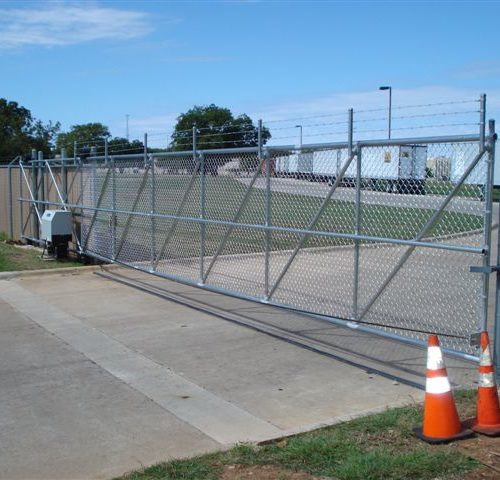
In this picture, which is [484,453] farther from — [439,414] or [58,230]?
[58,230]

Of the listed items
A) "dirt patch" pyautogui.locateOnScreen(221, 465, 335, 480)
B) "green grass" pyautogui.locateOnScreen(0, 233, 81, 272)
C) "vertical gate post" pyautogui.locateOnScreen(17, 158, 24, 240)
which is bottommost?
"dirt patch" pyautogui.locateOnScreen(221, 465, 335, 480)

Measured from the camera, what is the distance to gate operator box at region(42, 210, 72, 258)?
A: 45.7ft

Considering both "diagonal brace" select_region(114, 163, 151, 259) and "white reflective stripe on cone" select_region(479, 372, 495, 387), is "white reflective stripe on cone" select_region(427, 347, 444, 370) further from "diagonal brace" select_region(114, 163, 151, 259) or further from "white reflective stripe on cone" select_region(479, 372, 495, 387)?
"diagonal brace" select_region(114, 163, 151, 259)

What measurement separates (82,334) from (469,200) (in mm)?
4904

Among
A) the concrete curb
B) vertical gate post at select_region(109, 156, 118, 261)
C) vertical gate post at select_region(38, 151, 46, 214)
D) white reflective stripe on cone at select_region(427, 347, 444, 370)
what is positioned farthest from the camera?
vertical gate post at select_region(38, 151, 46, 214)

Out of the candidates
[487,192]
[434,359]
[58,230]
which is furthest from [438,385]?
[58,230]

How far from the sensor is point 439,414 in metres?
4.51

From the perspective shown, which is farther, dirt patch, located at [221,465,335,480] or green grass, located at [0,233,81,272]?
green grass, located at [0,233,81,272]

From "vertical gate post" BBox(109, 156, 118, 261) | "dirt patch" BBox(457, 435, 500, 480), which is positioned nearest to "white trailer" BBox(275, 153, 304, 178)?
"dirt patch" BBox(457, 435, 500, 480)

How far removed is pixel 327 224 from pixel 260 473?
403cm

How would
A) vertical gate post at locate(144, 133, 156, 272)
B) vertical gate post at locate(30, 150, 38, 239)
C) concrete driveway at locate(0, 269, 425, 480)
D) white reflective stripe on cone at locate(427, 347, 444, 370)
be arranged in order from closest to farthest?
white reflective stripe on cone at locate(427, 347, 444, 370)
concrete driveway at locate(0, 269, 425, 480)
vertical gate post at locate(144, 133, 156, 272)
vertical gate post at locate(30, 150, 38, 239)

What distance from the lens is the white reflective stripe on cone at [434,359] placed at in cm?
461

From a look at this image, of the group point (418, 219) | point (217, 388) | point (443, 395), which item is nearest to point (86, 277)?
point (217, 388)

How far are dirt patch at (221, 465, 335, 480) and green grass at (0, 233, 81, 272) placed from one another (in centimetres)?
962
